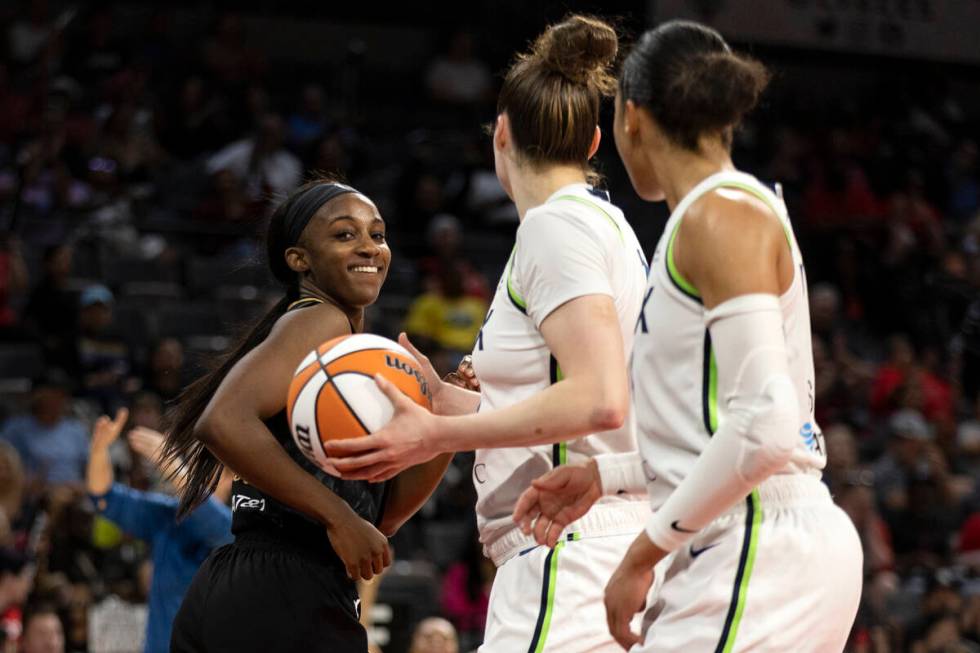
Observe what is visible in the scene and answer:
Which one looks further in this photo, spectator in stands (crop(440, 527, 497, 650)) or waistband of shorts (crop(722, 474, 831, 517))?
spectator in stands (crop(440, 527, 497, 650))

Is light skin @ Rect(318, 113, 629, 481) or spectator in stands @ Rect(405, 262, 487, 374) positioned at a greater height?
light skin @ Rect(318, 113, 629, 481)

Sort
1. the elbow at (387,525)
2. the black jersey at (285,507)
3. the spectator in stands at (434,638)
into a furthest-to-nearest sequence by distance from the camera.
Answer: the spectator in stands at (434,638) < the elbow at (387,525) < the black jersey at (285,507)

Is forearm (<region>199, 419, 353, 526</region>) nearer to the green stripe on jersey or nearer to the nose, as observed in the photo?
the nose

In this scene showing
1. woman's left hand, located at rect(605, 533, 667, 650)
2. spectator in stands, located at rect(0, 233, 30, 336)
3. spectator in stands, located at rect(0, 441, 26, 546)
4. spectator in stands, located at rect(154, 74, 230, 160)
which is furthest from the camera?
spectator in stands, located at rect(154, 74, 230, 160)

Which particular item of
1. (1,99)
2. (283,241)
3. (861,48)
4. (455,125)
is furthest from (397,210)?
(283,241)

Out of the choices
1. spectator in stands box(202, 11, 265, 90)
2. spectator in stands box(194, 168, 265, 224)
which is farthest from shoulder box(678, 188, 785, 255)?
spectator in stands box(202, 11, 265, 90)

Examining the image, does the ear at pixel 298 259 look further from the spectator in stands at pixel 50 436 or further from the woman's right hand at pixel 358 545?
the spectator in stands at pixel 50 436

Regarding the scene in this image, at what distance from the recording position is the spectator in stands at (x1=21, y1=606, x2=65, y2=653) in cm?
711

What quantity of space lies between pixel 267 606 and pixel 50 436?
6.35 metres

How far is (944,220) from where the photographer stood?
14.7 metres

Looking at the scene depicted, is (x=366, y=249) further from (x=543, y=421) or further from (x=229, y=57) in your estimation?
(x=229, y=57)

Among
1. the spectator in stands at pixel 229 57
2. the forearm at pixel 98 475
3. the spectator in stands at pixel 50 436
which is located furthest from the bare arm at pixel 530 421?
the spectator in stands at pixel 229 57

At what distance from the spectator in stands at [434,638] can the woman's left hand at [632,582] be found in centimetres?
486

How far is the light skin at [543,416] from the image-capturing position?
2.73m
